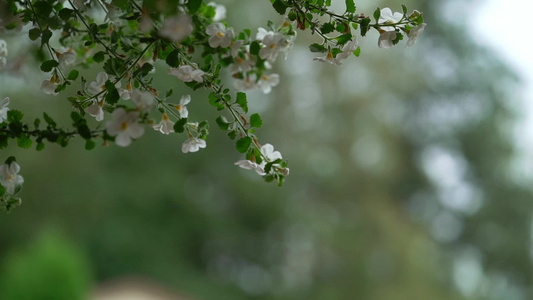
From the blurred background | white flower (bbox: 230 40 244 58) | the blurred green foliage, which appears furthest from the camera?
the blurred background

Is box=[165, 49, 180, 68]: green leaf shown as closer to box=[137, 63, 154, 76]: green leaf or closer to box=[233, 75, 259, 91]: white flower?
box=[137, 63, 154, 76]: green leaf

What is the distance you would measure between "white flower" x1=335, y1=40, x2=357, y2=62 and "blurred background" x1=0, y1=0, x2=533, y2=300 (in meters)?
6.55

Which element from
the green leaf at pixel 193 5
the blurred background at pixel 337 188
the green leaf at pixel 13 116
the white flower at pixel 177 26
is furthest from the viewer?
the blurred background at pixel 337 188

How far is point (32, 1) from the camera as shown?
2.94 feet

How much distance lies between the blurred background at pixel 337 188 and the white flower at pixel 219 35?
255 inches

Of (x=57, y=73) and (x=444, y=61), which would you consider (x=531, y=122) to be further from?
(x=57, y=73)

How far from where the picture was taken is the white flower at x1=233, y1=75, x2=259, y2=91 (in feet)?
3.36

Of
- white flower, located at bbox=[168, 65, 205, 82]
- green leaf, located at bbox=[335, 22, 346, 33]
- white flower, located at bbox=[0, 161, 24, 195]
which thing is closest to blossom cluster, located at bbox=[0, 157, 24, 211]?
white flower, located at bbox=[0, 161, 24, 195]

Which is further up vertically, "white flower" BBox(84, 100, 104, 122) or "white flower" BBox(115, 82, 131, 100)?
"white flower" BBox(115, 82, 131, 100)

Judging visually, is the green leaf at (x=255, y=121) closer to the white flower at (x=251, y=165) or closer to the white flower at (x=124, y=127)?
the white flower at (x=251, y=165)

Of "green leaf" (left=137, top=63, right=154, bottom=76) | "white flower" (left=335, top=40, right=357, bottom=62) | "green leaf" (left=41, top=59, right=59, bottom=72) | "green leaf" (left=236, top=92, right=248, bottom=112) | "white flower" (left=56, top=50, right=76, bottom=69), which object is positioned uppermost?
"white flower" (left=335, top=40, right=357, bottom=62)

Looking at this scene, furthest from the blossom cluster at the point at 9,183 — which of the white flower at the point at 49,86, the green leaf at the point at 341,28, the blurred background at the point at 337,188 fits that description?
the blurred background at the point at 337,188

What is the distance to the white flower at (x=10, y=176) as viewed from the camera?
0.82 meters

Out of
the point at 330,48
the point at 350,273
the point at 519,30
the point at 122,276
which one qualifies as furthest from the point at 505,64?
the point at 330,48
